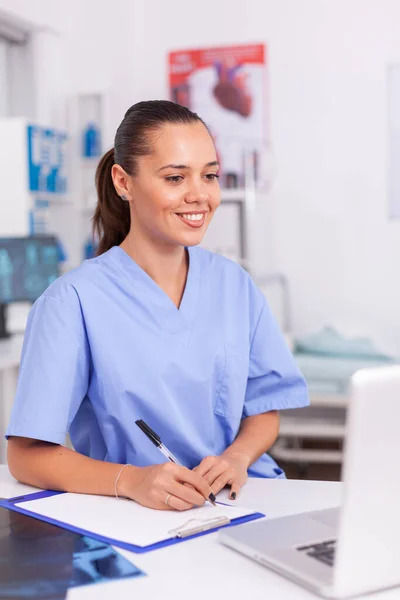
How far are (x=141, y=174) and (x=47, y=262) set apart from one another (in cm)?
186

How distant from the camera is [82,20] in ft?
13.5

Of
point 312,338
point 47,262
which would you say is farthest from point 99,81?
point 312,338

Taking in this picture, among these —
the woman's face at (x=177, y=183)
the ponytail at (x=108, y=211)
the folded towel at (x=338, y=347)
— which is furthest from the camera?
the folded towel at (x=338, y=347)

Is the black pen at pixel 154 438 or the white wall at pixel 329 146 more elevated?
the white wall at pixel 329 146

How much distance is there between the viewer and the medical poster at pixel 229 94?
4.07 metres

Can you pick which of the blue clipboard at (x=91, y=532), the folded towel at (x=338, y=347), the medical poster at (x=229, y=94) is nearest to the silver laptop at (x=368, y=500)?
the blue clipboard at (x=91, y=532)

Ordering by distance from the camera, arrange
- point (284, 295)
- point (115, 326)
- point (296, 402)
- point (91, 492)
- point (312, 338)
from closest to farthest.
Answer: point (91, 492)
point (115, 326)
point (296, 402)
point (312, 338)
point (284, 295)

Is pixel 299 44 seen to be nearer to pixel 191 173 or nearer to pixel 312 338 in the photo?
pixel 312 338

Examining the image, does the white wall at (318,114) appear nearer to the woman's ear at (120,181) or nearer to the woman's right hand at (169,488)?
the woman's ear at (120,181)

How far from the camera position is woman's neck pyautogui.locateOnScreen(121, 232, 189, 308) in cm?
133

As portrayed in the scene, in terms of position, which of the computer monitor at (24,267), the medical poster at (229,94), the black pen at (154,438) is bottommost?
the black pen at (154,438)

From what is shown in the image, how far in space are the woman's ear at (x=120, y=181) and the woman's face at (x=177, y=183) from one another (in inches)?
1.4

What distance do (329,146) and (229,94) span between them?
0.61 m

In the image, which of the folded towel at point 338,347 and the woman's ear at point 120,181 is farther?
the folded towel at point 338,347
